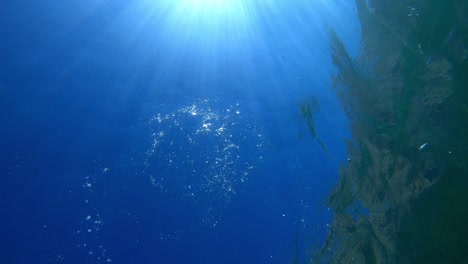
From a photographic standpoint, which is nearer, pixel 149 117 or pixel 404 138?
pixel 404 138

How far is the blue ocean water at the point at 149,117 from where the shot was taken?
1171cm

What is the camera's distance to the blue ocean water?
11711 millimetres

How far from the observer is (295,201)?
22.5m

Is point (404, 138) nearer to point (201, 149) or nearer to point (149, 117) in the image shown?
point (149, 117)

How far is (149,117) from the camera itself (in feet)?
→ 47.4

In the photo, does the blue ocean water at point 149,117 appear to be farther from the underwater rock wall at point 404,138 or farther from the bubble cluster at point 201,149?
the underwater rock wall at point 404,138

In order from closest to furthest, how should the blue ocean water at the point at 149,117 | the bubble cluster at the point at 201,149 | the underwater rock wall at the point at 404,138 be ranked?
the underwater rock wall at the point at 404,138
the blue ocean water at the point at 149,117
the bubble cluster at the point at 201,149

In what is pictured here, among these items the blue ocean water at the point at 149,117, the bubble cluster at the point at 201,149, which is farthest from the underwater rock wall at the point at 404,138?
the bubble cluster at the point at 201,149

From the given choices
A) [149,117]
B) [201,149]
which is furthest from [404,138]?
[201,149]

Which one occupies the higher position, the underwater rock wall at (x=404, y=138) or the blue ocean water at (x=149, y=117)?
the blue ocean water at (x=149, y=117)

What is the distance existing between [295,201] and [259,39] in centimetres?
1363

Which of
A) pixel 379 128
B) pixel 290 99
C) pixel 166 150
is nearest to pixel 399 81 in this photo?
pixel 379 128

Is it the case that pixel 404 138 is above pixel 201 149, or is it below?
below

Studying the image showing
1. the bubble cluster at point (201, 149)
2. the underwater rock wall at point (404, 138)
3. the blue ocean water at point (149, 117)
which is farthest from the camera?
the bubble cluster at point (201, 149)
